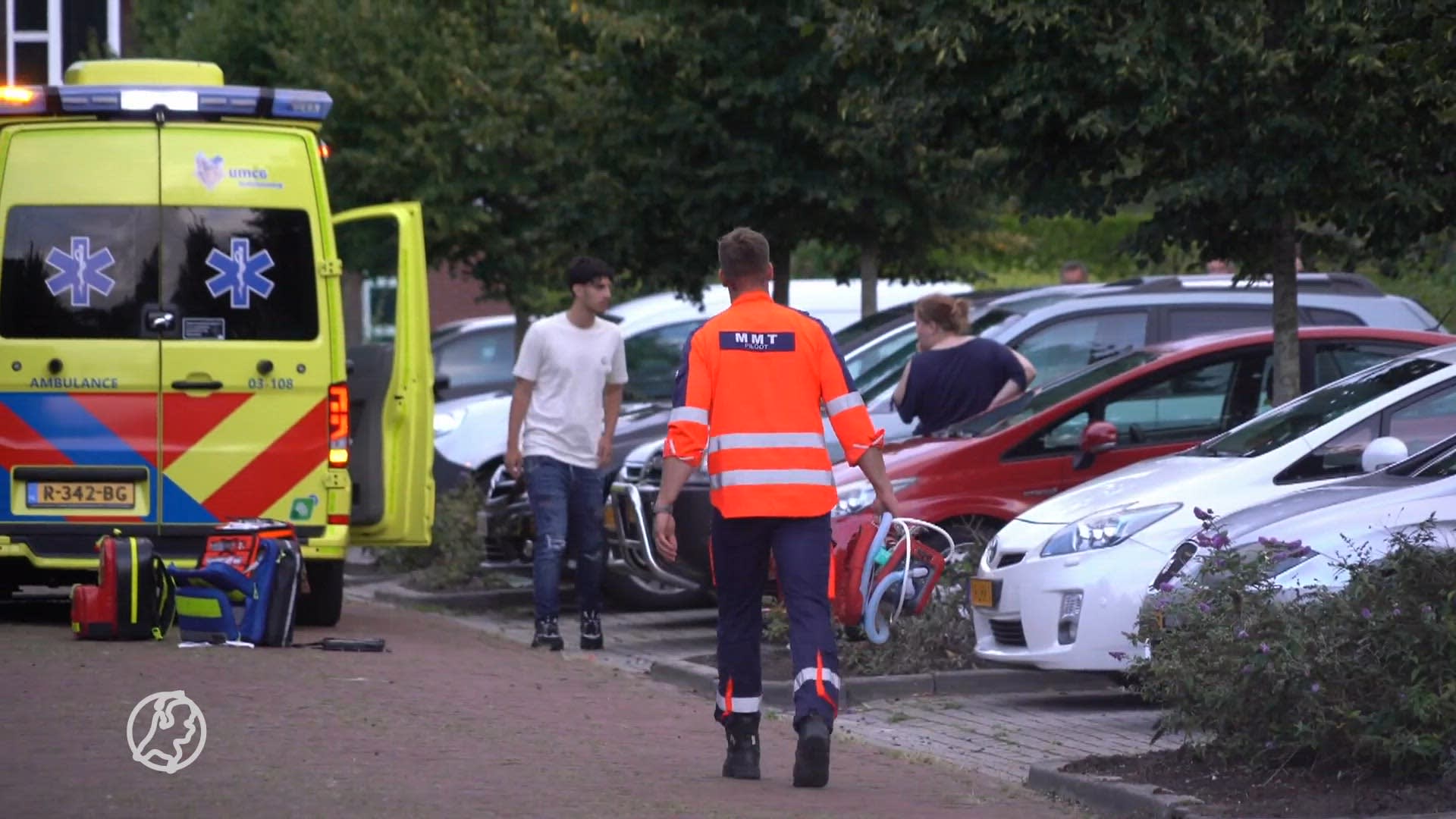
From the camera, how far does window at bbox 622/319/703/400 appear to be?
1598 centimetres

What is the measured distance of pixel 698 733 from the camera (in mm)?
8523

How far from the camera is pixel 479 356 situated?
21922 mm

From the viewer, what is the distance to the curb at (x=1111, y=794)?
654 centimetres

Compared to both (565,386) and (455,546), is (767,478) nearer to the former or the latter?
(565,386)

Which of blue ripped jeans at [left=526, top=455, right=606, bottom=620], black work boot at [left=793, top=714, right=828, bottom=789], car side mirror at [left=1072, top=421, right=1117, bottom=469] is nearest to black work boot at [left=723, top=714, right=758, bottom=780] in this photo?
black work boot at [left=793, top=714, right=828, bottom=789]

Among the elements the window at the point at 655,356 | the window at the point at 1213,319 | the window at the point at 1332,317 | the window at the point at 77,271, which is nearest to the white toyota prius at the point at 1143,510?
the window at the point at 1213,319

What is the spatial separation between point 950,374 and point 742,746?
4.70m

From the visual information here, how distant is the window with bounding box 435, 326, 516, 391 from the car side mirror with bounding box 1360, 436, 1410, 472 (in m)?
13.8

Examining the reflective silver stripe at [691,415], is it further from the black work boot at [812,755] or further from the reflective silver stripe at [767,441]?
the black work boot at [812,755]

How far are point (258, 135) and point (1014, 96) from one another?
3.78 metres

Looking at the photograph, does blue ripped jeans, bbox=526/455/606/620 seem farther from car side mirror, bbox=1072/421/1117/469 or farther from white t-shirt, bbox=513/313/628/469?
car side mirror, bbox=1072/421/1117/469

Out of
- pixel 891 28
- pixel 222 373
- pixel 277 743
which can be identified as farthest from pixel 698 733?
pixel 891 28

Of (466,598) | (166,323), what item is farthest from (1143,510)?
(466,598)

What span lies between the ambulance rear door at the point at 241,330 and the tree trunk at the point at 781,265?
478 cm
